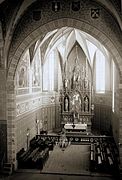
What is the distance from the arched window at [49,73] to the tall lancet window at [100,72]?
4.56 metres

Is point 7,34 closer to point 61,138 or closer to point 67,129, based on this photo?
point 61,138

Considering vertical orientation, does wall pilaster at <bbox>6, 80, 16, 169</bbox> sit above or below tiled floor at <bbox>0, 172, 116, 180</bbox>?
above

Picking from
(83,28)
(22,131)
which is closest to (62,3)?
(83,28)

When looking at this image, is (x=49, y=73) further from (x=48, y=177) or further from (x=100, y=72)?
(x=48, y=177)

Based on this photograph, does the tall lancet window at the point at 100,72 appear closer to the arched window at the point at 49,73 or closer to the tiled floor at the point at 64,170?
the arched window at the point at 49,73

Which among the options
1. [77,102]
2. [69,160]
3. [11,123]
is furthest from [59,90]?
[11,123]

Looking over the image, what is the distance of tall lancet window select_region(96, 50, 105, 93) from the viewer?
78.9ft

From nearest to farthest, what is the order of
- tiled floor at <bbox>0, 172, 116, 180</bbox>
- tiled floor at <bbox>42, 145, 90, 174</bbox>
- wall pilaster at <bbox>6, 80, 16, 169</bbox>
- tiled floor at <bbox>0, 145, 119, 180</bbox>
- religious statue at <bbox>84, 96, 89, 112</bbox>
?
tiled floor at <bbox>0, 172, 116, 180</bbox> < tiled floor at <bbox>0, 145, 119, 180</bbox> < wall pilaster at <bbox>6, 80, 16, 169</bbox> < tiled floor at <bbox>42, 145, 90, 174</bbox> < religious statue at <bbox>84, 96, 89, 112</bbox>

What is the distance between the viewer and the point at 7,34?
A: 13.3 meters

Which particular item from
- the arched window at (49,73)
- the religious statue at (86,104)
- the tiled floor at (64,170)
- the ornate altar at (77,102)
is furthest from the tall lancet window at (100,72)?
the tiled floor at (64,170)

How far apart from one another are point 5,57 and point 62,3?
168 inches

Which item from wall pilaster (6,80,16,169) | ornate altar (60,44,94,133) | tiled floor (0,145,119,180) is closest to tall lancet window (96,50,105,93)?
ornate altar (60,44,94,133)

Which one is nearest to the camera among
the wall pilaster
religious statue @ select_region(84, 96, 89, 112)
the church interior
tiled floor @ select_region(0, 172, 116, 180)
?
tiled floor @ select_region(0, 172, 116, 180)

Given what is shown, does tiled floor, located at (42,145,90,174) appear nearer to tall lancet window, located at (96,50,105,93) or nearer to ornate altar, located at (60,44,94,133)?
ornate altar, located at (60,44,94,133)
